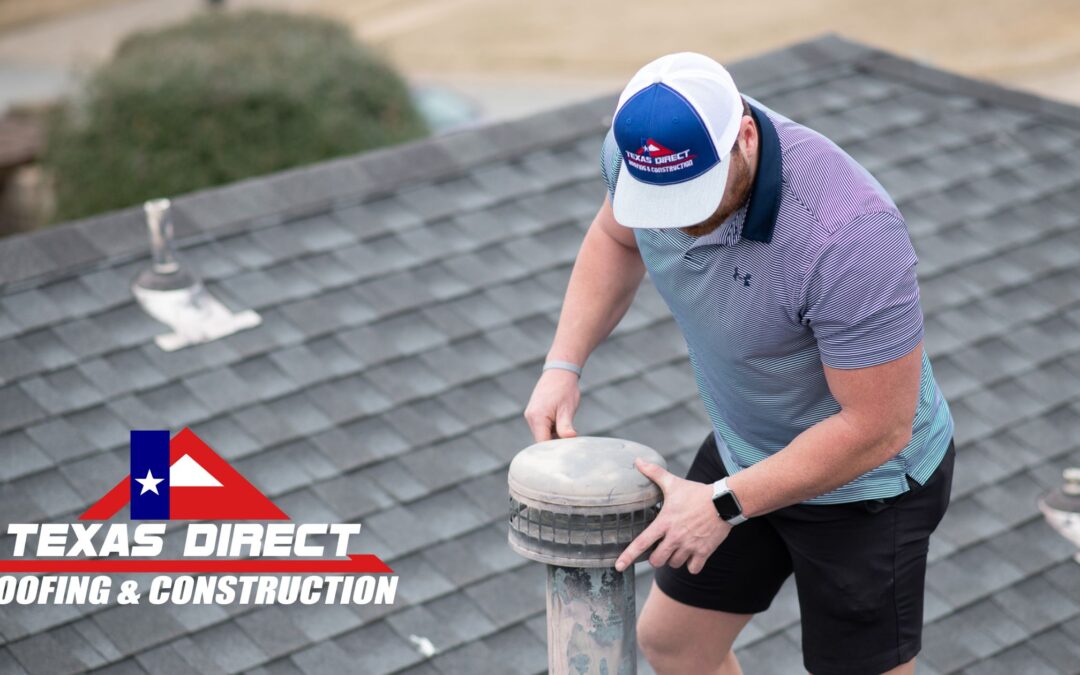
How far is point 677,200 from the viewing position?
2248 millimetres

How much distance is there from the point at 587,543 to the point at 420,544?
4.13 feet

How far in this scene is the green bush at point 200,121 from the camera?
10844mm

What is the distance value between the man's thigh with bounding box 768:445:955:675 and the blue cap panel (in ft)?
2.62

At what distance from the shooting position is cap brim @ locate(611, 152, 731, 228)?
7.34 ft

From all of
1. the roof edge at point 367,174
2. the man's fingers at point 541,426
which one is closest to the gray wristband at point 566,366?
the man's fingers at point 541,426

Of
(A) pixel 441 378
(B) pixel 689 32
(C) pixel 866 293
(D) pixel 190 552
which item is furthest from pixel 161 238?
(B) pixel 689 32

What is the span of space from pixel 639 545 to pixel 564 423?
458 millimetres

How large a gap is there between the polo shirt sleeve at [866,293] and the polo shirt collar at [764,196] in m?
0.11

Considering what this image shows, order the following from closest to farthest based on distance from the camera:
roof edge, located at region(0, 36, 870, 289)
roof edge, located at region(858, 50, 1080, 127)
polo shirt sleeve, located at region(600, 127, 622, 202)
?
polo shirt sleeve, located at region(600, 127, 622, 202)
roof edge, located at region(0, 36, 870, 289)
roof edge, located at region(858, 50, 1080, 127)

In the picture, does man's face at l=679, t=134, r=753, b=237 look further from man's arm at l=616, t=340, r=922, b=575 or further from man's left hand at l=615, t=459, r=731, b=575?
man's left hand at l=615, t=459, r=731, b=575

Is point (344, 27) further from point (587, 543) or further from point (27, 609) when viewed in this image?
point (587, 543)

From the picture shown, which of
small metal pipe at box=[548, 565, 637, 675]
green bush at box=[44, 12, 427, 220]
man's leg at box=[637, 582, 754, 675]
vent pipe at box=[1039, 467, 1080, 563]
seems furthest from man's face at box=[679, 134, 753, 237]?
green bush at box=[44, 12, 427, 220]

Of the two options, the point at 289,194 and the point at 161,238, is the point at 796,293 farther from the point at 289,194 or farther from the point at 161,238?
the point at 289,194

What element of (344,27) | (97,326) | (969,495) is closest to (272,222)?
(97,326)
